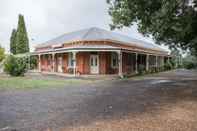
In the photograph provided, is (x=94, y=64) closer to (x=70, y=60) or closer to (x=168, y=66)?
(x=70, y=60)

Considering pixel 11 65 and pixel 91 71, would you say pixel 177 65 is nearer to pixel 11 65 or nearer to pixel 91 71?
pixel 91 71

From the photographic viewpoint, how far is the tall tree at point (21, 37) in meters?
56.0

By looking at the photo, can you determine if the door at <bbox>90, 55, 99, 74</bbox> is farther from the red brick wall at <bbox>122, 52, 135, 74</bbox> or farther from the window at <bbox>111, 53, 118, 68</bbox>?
the red brick wall at <bbox>122, 52, 135, 74</bbox>

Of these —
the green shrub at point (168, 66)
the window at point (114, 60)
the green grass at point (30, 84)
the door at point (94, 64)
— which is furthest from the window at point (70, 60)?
the green shrub at point (168, 66)

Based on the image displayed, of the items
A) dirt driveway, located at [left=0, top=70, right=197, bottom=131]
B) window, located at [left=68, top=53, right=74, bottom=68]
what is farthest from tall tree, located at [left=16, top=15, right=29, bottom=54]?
dirt driveway, located at [left=0, top=70, right=197, bottom=131]

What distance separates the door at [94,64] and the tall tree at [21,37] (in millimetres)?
31147

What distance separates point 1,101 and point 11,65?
15.8 metres

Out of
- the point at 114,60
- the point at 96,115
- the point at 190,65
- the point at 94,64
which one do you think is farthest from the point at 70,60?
the point at 190,65

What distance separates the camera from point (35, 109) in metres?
9.42

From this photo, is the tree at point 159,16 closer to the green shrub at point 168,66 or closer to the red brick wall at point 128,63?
the red brick wall at point 128,63

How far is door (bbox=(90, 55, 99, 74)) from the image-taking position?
29.5 metres

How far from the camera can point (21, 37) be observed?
184 ft

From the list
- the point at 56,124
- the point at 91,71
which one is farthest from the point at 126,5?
the point at 91,71

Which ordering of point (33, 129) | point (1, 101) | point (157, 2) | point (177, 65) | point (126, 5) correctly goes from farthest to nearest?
point (177, 65), point (126, 5), point (157, 2), point (1, 101), point (33, 129)
